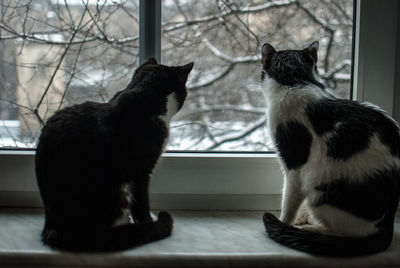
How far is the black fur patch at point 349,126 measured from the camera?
0.98 m

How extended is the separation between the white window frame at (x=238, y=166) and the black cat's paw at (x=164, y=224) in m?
0.16

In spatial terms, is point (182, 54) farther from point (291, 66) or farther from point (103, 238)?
point (103, 238)

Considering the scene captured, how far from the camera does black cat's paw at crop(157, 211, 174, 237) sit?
1024 mm

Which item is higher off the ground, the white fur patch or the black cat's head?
the black cat's head

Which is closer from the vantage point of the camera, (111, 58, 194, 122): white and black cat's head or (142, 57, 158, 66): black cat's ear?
(111, 58, 194, 122): white and black cat's head

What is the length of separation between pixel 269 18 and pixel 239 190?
1.78 feet

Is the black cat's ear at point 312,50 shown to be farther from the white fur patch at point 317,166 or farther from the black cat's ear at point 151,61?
the black cat's ear at point 151,61

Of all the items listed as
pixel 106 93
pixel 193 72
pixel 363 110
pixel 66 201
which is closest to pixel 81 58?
pixel 106 93

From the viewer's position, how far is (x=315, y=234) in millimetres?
969

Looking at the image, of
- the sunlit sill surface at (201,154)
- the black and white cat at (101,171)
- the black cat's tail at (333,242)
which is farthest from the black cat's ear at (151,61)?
the black cat's tail at (333,242)

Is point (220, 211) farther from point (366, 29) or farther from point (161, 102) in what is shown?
point (366, 29)

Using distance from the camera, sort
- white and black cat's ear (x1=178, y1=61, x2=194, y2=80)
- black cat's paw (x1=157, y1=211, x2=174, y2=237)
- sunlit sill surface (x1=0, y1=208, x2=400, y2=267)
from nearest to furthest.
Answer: sunlit sill surface (x1=0, y1=208, x2=400, y2=267) → black cat's paw (x1=157, y1=211, x2=174, y2=237) → white and black cat's ear (x1=178, y1=61, x2=194, y2=80)

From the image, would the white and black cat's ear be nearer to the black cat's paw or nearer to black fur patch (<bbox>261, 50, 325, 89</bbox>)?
black fur patch (<bbox>261, 50, 325, 89</bbox>)

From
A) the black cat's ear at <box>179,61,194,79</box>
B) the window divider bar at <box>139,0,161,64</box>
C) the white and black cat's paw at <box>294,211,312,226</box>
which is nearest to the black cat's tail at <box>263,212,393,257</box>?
the white and black cat's paw at <box>294,211,312,226</box>
